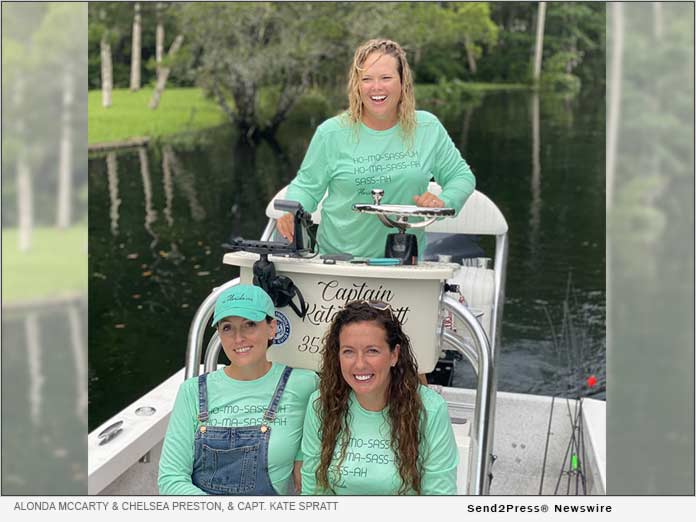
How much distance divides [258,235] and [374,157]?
10.1 m

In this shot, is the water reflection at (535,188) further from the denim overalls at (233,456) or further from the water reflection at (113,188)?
the denim overalls at (233,456)

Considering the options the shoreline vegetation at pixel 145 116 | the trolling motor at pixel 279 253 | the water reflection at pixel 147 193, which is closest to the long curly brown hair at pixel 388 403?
the trolling motor at pixel 279 253

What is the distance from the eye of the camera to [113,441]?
3.05 metres

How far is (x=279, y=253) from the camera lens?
2.40 m

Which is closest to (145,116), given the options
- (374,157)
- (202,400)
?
(374,157)

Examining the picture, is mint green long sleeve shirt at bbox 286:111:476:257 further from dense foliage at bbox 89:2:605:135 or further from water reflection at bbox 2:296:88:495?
dense foliage at bbox 89:2:605:135

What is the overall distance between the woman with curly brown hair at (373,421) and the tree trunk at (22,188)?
0.93m

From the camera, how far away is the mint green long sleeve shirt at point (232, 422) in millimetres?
2248

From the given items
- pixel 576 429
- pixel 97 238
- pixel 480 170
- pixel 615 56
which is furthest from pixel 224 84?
pixel 615 56

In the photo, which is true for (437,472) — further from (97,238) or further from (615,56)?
(97,238)

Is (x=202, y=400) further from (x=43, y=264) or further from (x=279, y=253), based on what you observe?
(x=43, y=264)

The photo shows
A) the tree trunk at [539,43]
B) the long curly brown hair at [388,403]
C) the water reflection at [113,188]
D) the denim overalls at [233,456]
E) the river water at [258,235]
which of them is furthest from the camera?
the tree trunk at [539,43]

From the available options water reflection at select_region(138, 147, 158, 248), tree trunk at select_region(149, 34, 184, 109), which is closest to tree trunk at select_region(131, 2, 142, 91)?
tree trunk at select_region(149, 34, 184, 109)

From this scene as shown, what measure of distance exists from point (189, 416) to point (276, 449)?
0.76 ft
